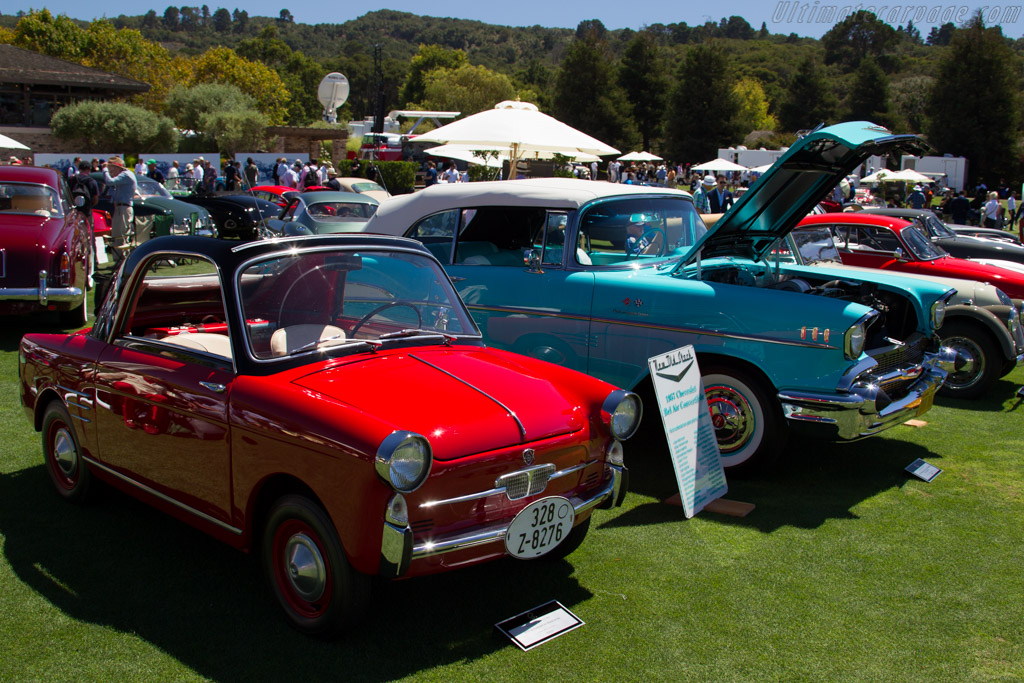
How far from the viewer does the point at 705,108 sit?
62.7m

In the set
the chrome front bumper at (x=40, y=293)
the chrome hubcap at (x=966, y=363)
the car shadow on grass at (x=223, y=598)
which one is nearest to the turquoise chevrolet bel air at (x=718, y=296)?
the car shadow on grass at (x=223, y=598)

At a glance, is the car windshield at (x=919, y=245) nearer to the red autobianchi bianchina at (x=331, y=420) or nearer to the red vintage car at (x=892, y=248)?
the red vintage car at (x=892, y=248)

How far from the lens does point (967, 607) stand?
3895 millimetres

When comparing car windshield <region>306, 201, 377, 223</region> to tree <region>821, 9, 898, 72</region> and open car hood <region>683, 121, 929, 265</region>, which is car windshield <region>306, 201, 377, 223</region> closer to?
open car hood <region>683, 121, 929, 265</region>

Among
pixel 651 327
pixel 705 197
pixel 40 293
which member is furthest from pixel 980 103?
pixel 40 293

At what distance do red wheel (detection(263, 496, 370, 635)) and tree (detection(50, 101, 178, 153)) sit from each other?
41307 millimetres

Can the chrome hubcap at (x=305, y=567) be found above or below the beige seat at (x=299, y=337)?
below

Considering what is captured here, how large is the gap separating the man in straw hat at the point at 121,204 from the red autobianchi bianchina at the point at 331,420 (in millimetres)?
10030

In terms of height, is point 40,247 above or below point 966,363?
above

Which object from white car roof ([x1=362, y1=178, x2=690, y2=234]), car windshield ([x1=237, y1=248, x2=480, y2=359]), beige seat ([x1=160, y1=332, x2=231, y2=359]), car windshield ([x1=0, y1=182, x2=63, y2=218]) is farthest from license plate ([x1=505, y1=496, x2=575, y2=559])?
car windshield ([x1=0, y1=182, x2=63, y2=218])

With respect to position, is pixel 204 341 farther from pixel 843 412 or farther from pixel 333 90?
pixel 333 90

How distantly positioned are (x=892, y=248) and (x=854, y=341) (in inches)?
209

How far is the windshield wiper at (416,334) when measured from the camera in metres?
4.15

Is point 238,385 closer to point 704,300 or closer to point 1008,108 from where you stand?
point 704,300
